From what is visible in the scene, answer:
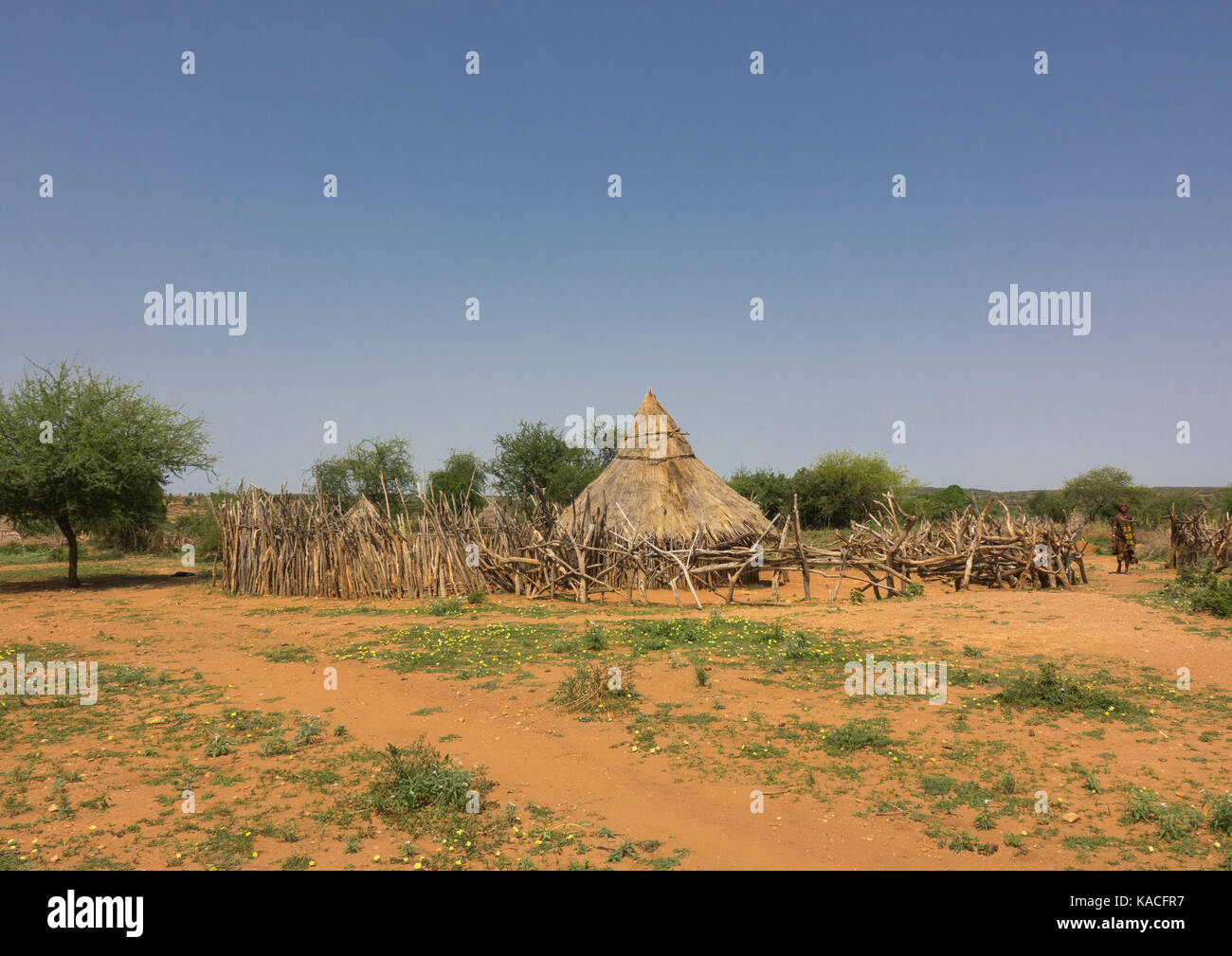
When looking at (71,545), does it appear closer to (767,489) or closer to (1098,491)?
(767,489)

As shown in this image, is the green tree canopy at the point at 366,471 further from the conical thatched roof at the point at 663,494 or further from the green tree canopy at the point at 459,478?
the conical thatched roof at the point at 663,494

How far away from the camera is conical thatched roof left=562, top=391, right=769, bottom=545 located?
1756cm

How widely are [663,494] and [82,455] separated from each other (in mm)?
13987

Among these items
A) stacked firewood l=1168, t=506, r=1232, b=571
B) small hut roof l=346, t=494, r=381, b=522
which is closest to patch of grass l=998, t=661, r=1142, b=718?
small hut roof l=346, t=494, r=381, b=522

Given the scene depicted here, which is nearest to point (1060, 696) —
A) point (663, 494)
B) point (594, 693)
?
point (594, 693)

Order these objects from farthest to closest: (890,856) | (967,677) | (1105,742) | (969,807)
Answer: (967,677)
(1105,742)
(969,807)
(890,856)

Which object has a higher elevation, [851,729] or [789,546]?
[789,546]

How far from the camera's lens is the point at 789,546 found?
13.8 metres

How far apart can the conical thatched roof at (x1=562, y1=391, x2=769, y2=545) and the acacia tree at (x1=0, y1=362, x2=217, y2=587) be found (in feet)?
35.8

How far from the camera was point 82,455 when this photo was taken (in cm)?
1695

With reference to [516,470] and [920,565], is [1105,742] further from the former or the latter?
[516,470]
